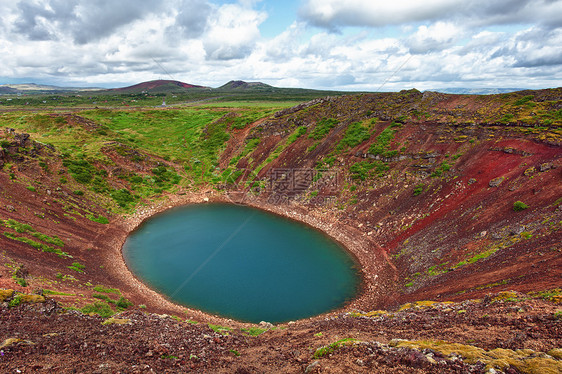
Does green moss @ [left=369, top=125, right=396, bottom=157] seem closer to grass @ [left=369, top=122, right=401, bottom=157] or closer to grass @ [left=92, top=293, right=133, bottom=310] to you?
grass @ [left=369, top=122, right=401, bottom=157]

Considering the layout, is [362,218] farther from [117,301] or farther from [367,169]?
[117,301]

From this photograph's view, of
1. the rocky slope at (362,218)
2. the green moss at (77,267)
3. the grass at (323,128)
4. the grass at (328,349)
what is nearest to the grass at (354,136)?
the rocky slope at (362,218)

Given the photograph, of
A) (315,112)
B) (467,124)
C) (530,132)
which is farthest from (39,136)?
(530,132)

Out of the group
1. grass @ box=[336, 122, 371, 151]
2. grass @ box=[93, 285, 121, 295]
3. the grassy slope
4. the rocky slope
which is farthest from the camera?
grass @ box=[336, 122, 371, 151]

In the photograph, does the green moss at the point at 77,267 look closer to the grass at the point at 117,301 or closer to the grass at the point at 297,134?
the grass at the point at 117,301

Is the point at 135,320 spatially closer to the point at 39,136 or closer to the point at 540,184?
the point at 540,184

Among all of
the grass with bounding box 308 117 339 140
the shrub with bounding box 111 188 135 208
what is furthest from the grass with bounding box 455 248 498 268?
the shrub with bounding box 111 188 135 208
